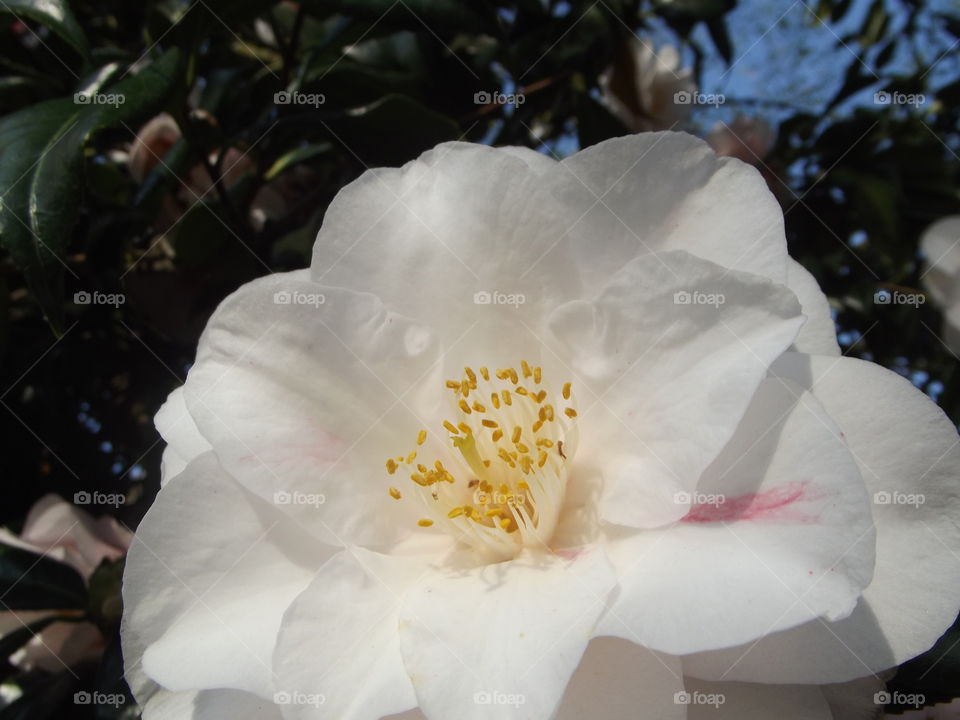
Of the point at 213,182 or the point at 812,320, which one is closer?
the point at 812,320

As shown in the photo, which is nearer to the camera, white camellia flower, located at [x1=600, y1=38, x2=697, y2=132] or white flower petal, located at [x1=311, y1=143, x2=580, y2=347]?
white flower petal, located at [x1=311, y1=143, x2=580, y2=347]

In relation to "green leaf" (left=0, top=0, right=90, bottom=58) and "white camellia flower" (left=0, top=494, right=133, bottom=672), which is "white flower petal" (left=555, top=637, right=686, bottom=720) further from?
"green leaf" (left=0, top=0, right=90, bottom=58)

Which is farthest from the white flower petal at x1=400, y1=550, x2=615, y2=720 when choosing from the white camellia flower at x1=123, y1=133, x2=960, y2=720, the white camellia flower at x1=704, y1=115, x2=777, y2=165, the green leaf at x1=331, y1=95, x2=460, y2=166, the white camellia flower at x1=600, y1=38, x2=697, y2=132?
the white camellia flower at x1=704, y1=115, x2=777, y2=165

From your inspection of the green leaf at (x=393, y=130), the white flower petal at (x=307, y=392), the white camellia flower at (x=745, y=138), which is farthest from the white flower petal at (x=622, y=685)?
the white camellia flower at (x=745, y=138)

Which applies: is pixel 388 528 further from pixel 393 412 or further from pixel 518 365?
pixel 518 365

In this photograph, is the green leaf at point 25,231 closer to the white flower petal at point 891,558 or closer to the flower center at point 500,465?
the flower center at point 500,465

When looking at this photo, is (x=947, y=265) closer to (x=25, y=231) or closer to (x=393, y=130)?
(x=393, y=130)

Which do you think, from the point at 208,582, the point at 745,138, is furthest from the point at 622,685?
the point at 745,138
